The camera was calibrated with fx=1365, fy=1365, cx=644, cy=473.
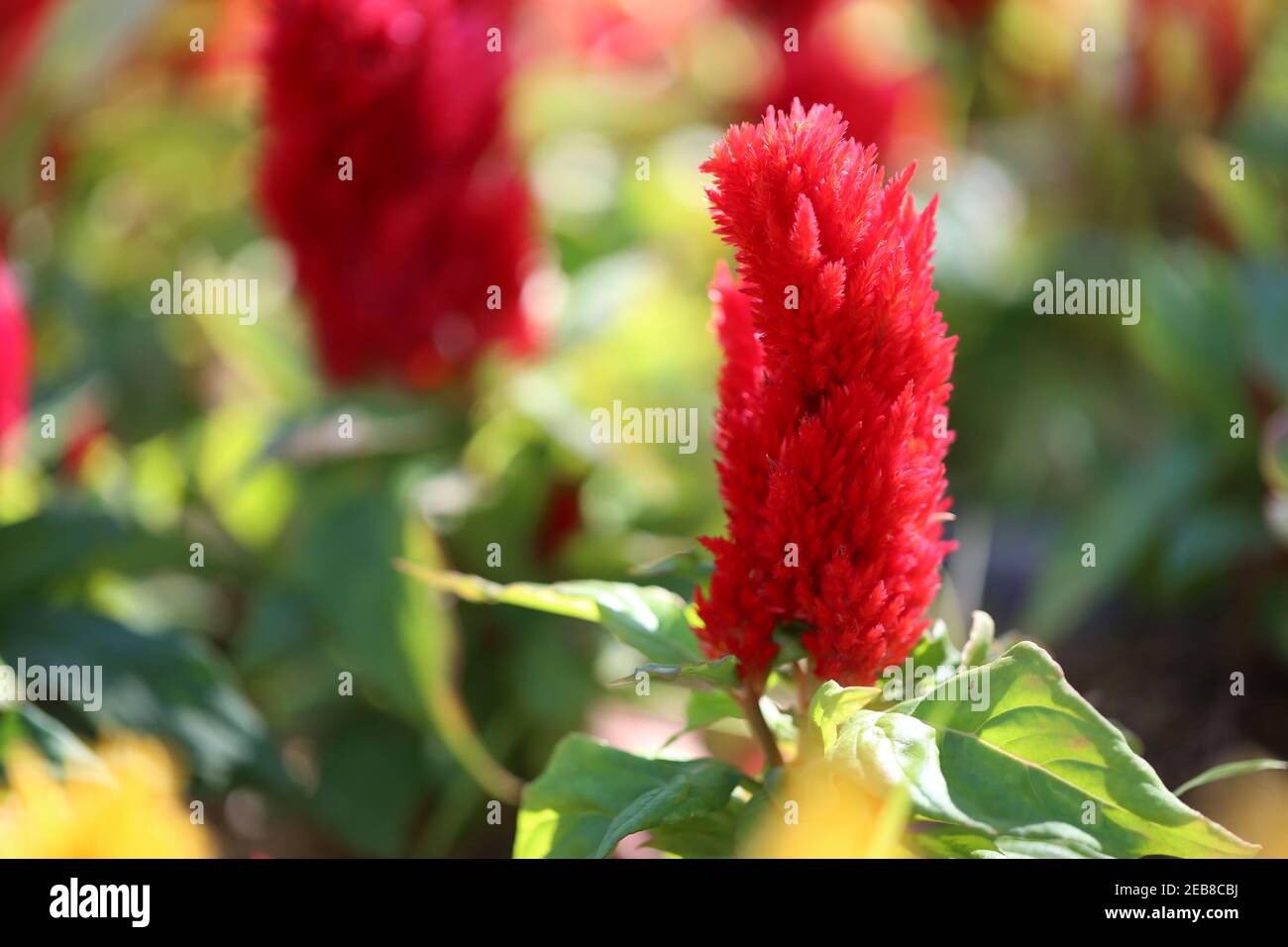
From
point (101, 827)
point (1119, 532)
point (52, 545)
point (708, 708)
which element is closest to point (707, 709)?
point (708, 708)

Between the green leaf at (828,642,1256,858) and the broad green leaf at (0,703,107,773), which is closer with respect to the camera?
the green leaf at (828,642,1256,858)

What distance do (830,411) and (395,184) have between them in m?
0.70

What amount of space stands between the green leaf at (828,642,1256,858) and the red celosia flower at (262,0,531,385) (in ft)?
2.41

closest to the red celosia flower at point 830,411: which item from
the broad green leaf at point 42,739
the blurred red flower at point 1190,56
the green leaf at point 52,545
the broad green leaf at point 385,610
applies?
the broad green leaf at point 42,739

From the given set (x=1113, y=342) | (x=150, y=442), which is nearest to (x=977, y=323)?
(x=1113, y=342)

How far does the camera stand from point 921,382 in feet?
1.88

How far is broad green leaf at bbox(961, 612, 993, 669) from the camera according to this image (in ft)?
1.96

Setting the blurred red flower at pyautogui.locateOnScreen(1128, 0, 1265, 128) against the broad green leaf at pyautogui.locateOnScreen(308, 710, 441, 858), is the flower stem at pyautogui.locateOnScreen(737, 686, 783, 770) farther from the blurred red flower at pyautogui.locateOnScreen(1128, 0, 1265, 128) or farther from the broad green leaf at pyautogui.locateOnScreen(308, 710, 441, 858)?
the blurred red flower at pyautogui.locateOnScreen(1128, 0, 1265, 128)

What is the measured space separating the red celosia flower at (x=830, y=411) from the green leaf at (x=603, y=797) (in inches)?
2.3

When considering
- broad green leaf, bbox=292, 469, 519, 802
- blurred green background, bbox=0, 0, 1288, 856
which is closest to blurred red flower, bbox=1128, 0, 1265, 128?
blurred green background, bbox=0, 0, 1288, 856

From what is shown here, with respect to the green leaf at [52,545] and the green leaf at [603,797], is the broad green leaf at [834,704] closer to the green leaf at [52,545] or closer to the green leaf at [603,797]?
the green leaf at [603,797]

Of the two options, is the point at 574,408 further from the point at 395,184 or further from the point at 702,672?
the point at 702,672

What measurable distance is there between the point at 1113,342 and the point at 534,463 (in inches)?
33.2

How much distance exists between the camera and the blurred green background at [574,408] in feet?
3.76
